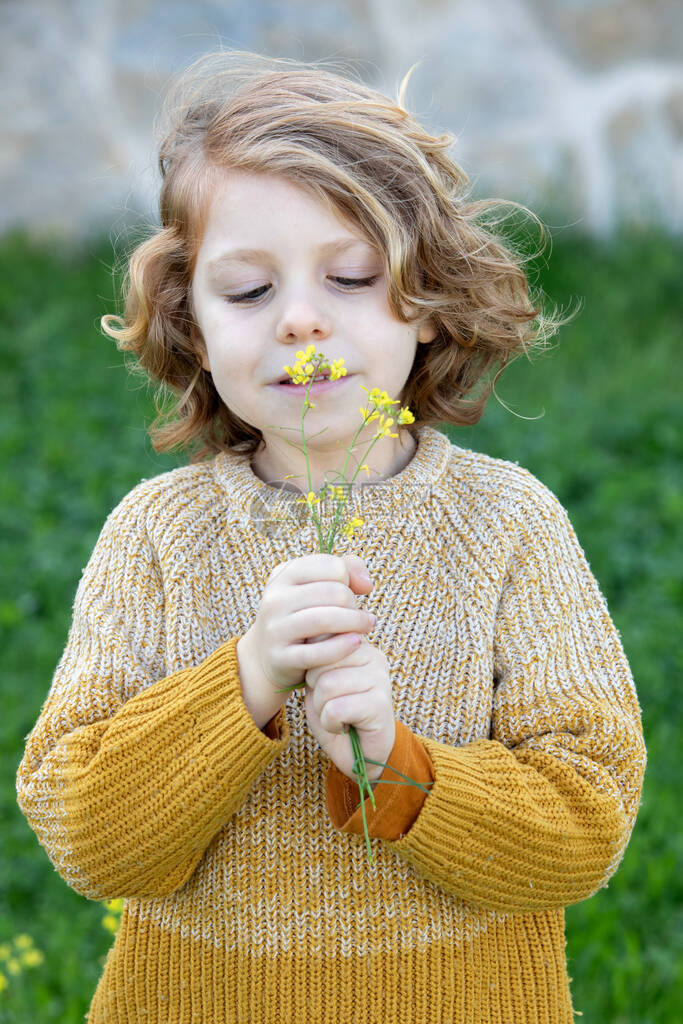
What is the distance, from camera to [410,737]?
1546 millimetres

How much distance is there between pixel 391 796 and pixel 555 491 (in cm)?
292

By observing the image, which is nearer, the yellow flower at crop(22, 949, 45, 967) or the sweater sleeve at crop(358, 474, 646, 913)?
the sweater sleeve at crop(358, 474, 646, 913)

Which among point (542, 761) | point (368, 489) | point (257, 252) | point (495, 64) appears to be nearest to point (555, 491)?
point (495, 64)

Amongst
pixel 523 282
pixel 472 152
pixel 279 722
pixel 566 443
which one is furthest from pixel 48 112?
pixel 279 722

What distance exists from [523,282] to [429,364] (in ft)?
0.84

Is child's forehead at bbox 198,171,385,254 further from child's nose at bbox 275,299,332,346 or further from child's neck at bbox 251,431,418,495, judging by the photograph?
child's neck at bbox 251,431,418,495

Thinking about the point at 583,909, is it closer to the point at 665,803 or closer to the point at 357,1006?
the point at 665,803

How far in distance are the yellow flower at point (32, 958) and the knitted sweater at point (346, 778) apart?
3.08ft

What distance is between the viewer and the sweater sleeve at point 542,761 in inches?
62.1

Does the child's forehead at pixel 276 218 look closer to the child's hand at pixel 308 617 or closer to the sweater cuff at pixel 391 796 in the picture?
the child's hand at pixel 308 617

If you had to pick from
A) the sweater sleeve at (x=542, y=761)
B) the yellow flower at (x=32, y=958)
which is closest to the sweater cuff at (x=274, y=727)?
the sweater sleeve at (x=542, y=761)

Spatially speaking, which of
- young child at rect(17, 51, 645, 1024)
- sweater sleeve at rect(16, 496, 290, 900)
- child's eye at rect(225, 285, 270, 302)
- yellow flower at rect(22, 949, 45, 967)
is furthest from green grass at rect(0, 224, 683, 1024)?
child's eye at rect(225, 285, 270, 302)

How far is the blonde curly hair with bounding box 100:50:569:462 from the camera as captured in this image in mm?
1688

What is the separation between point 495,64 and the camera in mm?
5562
